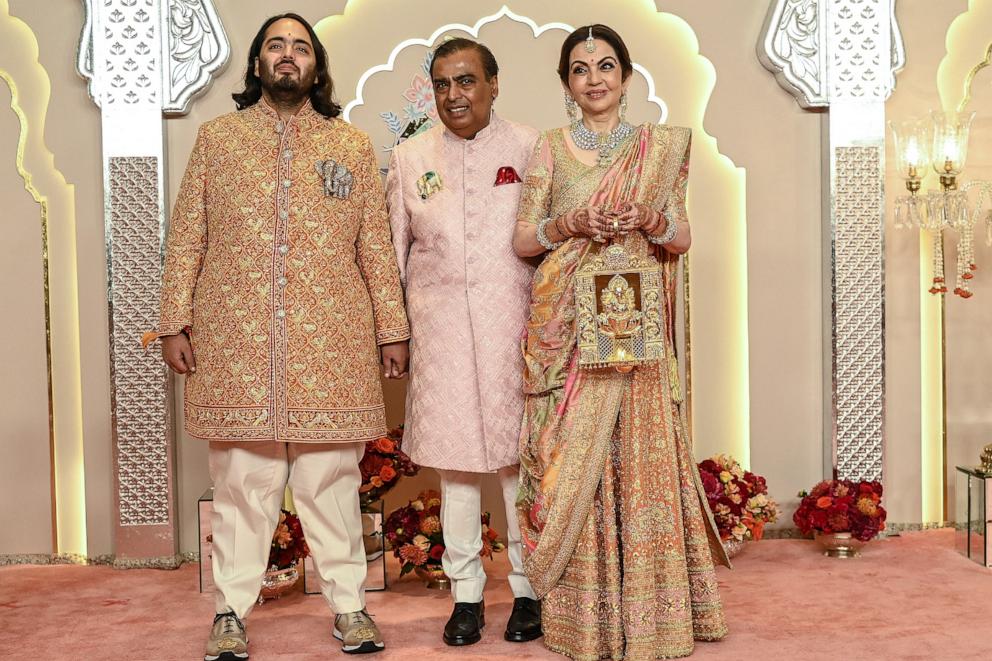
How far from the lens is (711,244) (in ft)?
13.6

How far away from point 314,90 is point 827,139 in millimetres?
2124

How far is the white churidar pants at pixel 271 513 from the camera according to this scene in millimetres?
2916

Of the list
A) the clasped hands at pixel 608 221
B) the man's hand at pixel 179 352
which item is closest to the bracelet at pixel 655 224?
the clasped hands at pixel 608 221

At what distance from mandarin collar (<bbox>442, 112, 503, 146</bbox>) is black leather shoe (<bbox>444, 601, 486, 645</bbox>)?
1336mm

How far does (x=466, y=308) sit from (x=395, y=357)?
25 cm

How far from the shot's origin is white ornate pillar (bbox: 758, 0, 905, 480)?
4051 mm

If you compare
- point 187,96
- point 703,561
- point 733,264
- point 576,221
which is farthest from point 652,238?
point 187,96

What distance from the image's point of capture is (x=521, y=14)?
4062 mm

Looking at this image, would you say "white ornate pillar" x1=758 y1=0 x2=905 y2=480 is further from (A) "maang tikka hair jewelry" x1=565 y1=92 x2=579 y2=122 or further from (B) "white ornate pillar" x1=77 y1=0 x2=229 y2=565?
(B) "white ornate pillar" x1=77 y1=0 x2=229 y2=565

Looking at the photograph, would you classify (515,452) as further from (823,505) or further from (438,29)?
(438,29)

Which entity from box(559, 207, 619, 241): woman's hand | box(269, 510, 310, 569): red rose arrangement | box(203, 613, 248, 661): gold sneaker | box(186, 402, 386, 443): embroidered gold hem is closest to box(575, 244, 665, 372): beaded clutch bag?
Answer: box(559, 207, 619, 241): woman's hand

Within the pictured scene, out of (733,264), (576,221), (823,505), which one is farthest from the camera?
(733,264)

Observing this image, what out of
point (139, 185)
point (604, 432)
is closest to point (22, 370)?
point (139, 185)

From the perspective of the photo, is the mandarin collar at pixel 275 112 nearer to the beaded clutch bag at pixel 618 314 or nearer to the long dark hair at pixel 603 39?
the long dark hair at pixel 603 39
